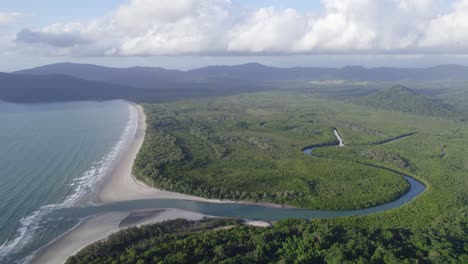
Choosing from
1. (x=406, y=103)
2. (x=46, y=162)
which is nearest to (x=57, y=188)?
(x=46, y=162)

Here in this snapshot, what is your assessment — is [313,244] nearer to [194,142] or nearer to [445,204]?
[445,204]

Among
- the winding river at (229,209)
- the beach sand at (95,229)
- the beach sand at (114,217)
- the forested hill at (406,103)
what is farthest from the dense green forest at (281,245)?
the forested hill at (406,103)

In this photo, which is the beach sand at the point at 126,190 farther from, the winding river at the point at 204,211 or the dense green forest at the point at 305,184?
the dense green forest at the point at 305,184

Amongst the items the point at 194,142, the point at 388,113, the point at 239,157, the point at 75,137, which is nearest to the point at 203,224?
the point at 239,157

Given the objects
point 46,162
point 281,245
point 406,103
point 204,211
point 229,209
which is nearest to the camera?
point 281,245

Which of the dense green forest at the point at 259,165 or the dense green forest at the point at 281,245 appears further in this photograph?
the dense green forest at the point at 259,165

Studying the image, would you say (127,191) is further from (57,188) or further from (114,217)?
(57,188)

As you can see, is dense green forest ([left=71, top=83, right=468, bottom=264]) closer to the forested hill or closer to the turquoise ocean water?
the turquoise ocean water
